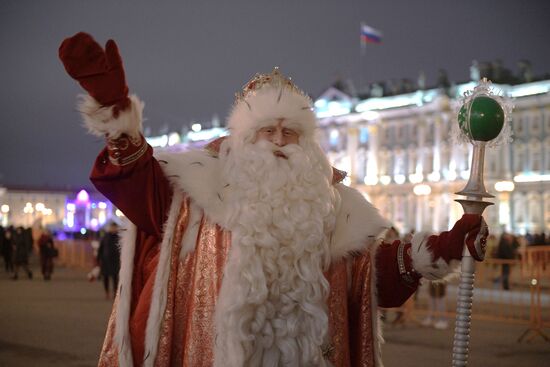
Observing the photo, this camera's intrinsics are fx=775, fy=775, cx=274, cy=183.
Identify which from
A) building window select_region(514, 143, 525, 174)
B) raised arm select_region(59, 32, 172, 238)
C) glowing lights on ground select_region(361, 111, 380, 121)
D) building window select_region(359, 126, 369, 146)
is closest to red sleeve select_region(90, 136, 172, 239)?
raised arm select_region(59, 32, 172, 238)

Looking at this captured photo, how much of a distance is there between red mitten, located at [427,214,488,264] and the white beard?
46cm

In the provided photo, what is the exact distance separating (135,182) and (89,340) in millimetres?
6427

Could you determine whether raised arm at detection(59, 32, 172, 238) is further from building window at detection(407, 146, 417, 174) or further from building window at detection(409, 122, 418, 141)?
building window at detection(407, 146, 417, 174)

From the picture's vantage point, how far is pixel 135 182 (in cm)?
299

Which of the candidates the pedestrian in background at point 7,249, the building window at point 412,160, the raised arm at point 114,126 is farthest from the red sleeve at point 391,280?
the building window at point 412,160

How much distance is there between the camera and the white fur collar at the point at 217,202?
312cm

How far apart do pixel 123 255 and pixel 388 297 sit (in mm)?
1118

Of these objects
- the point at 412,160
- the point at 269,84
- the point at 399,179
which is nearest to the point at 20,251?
the point at 269,84

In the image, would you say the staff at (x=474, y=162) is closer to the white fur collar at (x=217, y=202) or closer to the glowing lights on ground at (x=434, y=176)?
the white fur collar at (x=217, y=202)

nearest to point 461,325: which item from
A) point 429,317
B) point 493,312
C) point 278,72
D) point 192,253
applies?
point 192,253

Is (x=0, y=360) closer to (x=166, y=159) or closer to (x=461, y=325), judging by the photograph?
(x=166, y=159)

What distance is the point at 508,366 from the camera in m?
8.06

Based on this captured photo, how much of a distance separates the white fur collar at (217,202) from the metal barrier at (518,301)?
747cm

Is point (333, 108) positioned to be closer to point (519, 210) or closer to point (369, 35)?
point (369, 35)
